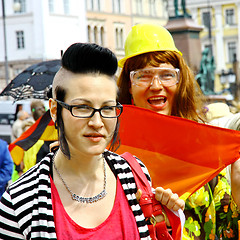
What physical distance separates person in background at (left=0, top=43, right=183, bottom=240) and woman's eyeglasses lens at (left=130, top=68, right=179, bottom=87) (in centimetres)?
122

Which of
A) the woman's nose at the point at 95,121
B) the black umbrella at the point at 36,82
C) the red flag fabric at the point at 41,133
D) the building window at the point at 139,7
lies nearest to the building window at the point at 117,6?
the building window at the point at 139,7

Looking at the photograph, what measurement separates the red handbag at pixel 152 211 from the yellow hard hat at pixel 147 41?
1220mm

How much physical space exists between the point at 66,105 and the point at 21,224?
47 cm

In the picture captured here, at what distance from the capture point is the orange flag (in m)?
3.46

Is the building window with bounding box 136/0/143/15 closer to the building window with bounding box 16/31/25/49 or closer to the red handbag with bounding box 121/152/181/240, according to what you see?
the building window with bounding box 16/31/25/49

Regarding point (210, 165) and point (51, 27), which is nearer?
point (210, 165)

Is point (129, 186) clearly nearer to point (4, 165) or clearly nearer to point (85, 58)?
point (85, 58)

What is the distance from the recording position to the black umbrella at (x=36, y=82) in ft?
24.9

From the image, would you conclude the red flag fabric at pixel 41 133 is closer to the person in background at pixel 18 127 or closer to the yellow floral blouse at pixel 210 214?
the yellow floral blouse at pixel 210 214

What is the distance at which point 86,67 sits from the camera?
8.42ft

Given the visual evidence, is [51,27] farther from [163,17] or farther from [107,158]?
[107,158]

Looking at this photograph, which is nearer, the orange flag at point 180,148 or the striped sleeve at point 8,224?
the striped sleeve at point 8,224

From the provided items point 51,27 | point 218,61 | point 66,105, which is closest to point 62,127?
point 66,105

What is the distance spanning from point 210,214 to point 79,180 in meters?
1.36
